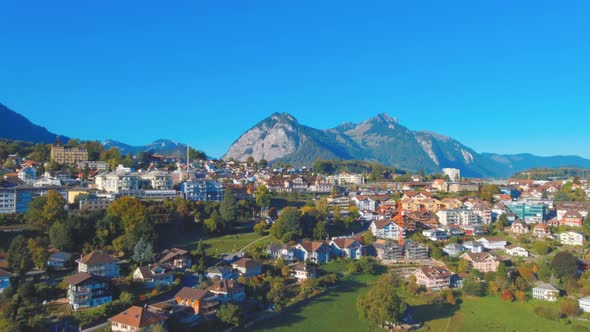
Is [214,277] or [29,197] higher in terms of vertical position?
[29,197]

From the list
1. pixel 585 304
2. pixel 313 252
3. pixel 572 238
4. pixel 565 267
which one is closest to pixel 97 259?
pixel 313 252

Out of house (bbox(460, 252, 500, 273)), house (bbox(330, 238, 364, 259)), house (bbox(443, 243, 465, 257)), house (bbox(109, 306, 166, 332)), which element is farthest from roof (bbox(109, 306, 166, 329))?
house (bbox(443, 243, 465, 257))

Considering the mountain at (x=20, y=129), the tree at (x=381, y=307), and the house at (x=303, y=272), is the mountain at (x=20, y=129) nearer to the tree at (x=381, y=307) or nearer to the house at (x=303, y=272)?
the house at (x=303, y=272)

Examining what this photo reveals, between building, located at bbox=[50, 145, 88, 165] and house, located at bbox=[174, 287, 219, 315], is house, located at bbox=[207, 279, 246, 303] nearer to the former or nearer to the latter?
house, located at bbox=[174, 287, 219, 315]

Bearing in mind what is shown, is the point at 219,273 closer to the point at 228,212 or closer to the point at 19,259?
the point at 19,259

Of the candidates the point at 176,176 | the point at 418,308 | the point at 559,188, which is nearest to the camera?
the point at 418,308

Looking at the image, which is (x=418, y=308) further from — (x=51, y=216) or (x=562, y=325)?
(x=51, y=216)

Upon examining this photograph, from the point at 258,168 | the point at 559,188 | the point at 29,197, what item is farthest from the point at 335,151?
the point at 29,197

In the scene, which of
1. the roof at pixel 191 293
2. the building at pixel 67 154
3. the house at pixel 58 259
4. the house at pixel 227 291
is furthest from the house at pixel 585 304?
the building at pixel 67 154
